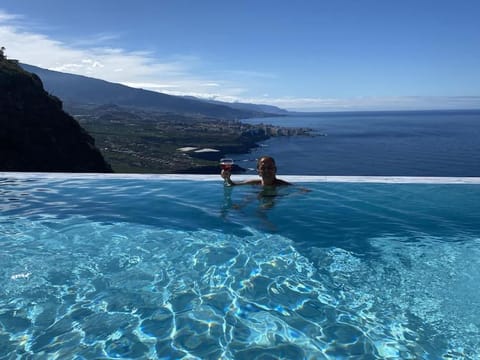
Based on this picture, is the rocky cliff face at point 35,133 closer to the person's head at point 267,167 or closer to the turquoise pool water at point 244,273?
the turquoise pool water at point 244,273

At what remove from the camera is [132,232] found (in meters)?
6.54

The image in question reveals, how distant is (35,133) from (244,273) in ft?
116

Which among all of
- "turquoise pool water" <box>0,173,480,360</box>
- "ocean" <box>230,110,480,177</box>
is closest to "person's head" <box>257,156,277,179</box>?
"turquoise pool water" <box>0,173,480,360</box>

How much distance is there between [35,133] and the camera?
35.0 metres

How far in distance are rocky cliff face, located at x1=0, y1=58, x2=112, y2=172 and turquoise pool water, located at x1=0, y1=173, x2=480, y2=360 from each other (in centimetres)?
2749

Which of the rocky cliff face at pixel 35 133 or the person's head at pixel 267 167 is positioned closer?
the person's head at pixel 267 167

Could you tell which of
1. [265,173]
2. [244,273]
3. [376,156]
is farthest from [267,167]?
[376,156]

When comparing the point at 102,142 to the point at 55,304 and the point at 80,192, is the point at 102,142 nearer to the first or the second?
the point at 80,192

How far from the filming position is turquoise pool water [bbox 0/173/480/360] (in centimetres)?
358

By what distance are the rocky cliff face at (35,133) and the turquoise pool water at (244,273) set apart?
27.5 meters

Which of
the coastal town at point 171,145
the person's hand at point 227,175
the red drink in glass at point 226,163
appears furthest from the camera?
the coastal town at point 171,145

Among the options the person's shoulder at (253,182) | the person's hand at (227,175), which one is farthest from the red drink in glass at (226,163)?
the person's shoulder at (253,182)

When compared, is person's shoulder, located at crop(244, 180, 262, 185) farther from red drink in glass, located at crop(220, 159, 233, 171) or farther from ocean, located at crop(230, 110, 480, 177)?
ocean, located at crop(230, 110, 480, 177)

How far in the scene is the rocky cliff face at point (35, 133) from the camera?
3250 centimetres
